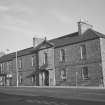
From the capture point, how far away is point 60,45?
3509 centimetres

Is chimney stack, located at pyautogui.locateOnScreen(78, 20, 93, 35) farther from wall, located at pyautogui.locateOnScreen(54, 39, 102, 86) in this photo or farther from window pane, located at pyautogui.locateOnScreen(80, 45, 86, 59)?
window pane, located at pyautogui.locateOnScreen(80, 45, 86, 59)

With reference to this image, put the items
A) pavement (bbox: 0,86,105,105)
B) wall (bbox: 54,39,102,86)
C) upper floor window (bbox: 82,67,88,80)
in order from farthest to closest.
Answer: upper floor window (bbox: 82,67,88,80), wall (bbox: 54,39,102,86), pavement (bbox: 0,86,105,105)

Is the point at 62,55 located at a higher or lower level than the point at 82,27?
lower

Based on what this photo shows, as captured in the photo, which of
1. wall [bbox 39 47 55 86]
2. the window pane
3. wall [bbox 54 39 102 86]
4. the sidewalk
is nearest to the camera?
the sidewalk

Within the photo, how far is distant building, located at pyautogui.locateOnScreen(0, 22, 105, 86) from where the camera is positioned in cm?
2931

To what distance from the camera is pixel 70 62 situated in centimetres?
3312

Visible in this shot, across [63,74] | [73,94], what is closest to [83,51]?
[63,74]

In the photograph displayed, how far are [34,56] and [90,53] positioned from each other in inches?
603

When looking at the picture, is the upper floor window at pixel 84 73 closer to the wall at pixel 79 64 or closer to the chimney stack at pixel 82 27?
the wall at pixel 79 64

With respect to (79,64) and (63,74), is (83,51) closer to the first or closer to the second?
(79,64)

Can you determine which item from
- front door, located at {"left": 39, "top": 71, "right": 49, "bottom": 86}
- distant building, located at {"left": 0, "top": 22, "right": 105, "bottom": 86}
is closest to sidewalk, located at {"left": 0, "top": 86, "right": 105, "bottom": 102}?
distant building, located at {"left": 0, "top": 22, "right": 105, "bottom": 86}

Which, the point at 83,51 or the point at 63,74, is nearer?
the point at 83,51

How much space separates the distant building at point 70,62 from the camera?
29.3 meters

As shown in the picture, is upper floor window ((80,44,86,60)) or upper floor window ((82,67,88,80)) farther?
upper floor window ((80,44,86,60))
